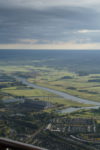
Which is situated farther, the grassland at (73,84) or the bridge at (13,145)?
the grassland at (73,84)

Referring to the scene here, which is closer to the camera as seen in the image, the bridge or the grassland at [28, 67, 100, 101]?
the bridge

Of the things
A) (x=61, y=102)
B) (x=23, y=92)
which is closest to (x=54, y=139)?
(x=61, y=102)

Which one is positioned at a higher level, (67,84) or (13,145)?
(13,145)

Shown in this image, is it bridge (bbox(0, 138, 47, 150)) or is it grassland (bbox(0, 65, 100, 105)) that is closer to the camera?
bridge (bbox(0, 138, 47, 150))

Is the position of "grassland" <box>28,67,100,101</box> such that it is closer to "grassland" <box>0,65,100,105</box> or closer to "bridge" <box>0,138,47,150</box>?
"grassland" <box>0,65,100,105</box>

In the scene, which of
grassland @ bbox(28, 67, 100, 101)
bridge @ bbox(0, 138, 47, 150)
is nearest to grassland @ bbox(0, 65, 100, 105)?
grassland @ bbox(28, 67, 100, 101)

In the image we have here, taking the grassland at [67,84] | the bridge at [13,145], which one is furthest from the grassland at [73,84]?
the bridge at [13,145]

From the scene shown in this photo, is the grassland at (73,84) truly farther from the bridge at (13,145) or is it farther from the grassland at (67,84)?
the bridge at (13,145)

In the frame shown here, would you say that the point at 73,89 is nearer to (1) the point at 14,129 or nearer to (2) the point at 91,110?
(2) the point at 91,110

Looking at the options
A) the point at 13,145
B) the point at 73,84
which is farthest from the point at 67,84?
the point at 13,145

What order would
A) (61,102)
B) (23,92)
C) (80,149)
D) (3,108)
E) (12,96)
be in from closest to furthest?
1. (80,149)
2. (3,108)
3. (61,102)
4. (12,96)
5. (23,92)

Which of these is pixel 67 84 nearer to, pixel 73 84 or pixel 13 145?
pixel 73 84
